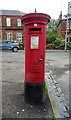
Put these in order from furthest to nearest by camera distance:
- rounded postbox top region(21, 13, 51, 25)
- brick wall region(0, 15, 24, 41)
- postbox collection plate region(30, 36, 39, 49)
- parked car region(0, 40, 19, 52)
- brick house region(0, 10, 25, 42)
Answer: brick wall region(0, 15, 24, 41) → brick house region(0, 10, 25, 42) → parked car region(0, 40, 19, 52) → postbox collection plate region(30, 36, 39, 49) → rounded postbox top region(21, 13, 51, 25)

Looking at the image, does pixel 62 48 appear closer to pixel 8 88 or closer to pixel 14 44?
pixel 14 44

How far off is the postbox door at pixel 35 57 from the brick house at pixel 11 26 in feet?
93.9

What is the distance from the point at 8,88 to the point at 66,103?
1833 millimetres

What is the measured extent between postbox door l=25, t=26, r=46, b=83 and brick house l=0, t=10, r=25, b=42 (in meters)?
28.6

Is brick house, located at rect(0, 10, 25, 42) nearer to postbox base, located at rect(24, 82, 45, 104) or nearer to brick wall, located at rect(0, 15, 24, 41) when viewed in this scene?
brick wall, located at rect(0, 15, 24, 41)

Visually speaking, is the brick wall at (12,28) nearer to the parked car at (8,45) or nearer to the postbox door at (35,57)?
the parked car at (8,45)

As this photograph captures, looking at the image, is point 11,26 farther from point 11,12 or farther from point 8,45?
point 8,45

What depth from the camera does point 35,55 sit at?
3137 mm

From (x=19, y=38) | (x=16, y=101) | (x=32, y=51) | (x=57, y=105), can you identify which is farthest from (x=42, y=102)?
(x=19, y=38)

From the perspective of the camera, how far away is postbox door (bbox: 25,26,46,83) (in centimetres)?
312

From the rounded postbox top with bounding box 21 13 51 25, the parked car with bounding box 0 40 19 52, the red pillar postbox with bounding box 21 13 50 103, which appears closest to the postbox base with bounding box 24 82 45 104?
the red pillar postbox with bounding box 21 13 50 103

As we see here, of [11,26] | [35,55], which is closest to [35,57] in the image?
[35,55]

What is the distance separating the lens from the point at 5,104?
330 cm

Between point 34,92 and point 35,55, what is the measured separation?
857 millimetres
